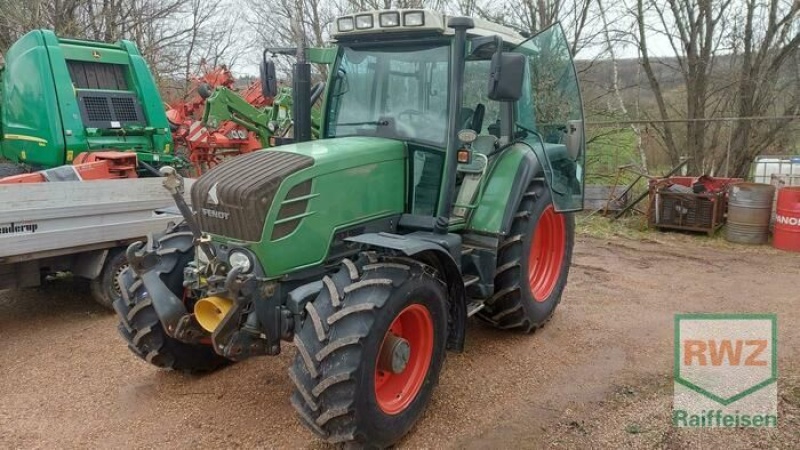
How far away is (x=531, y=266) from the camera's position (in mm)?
4684

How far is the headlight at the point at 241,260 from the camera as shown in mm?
2936

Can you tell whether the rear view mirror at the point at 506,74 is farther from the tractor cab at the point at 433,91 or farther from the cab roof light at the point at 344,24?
the cab roof light at the point at 344,24

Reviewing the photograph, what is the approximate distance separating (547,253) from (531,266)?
263mm

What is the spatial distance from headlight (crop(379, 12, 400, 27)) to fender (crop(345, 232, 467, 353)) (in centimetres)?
130

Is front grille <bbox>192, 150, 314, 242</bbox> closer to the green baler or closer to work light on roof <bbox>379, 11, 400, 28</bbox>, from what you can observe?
work light on roof <bbox>379, 11, 400, 28</bbox>

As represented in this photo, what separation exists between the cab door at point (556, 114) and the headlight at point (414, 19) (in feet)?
3.34

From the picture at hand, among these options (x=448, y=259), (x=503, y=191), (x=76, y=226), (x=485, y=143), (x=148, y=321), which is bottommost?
(x=148, y=321)

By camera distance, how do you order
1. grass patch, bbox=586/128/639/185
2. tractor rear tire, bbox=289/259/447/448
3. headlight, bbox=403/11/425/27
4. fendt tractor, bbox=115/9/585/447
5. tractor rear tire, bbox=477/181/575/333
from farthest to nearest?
grass patch, bbox=586/128/639/185, tractor rear tire, bbox=477/181/575/333, headlight, bbox=403/11/425/27, fendt tractor, bbox=115/9/585/447, tractor rear tire, bbox=289/259/447/448

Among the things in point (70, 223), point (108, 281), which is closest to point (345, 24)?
point (70, 223)

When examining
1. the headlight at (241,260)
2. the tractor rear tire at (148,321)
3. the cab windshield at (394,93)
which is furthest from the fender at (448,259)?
the tractor rear tire at (148,321)

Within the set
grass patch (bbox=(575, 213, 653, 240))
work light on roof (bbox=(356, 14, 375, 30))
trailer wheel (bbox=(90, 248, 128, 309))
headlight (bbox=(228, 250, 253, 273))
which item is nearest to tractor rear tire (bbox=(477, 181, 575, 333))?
work light on roof (bbox=(356, 14, 375, 30))

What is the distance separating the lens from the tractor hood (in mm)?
2951

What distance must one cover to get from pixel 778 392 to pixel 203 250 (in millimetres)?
3452

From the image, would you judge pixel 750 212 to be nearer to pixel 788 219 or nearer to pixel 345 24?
pixel 788 219
